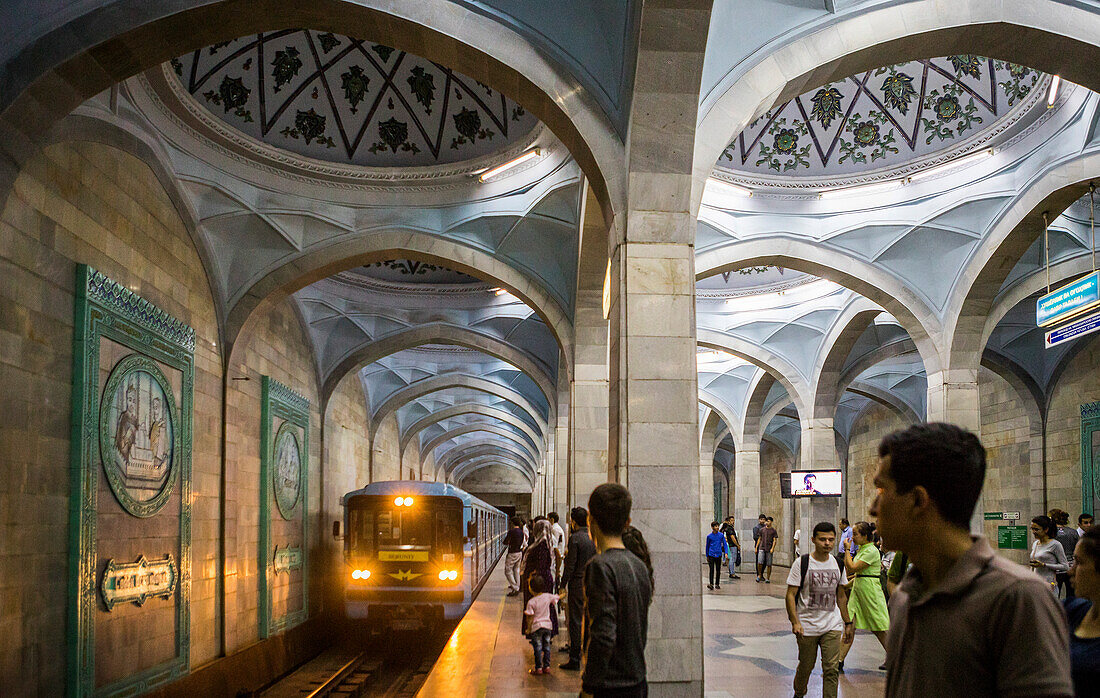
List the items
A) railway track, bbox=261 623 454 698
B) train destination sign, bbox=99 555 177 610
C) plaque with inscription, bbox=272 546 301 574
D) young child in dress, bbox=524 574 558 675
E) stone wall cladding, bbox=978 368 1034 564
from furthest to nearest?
stone wall cladding, bbox=978 368 1034 564, plaque with inscription, bbox=272 546 301 574, railway track, bbox=261 623 454 698, train destination sign, bbox=99 555 177 610, young child in dress, bbox=524 574 558 675

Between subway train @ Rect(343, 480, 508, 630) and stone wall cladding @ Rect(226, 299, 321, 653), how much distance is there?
136cm

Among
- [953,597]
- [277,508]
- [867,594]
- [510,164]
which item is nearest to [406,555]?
[277,508]

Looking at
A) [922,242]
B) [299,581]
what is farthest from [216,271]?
[922,242]

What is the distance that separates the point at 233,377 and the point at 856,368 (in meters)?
12.7

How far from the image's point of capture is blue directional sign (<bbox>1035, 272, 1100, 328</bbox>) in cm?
883

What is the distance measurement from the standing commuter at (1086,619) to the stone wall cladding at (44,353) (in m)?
6.67

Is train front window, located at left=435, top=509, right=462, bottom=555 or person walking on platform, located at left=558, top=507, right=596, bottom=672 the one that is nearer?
person walking on platform, located at left=558, top=507, right=596, bottom=672

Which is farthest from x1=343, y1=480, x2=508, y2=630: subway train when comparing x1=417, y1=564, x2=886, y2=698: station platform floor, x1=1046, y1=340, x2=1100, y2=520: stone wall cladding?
x1=1046, y1=340, x2=1100, y2=520: stone wall cladding

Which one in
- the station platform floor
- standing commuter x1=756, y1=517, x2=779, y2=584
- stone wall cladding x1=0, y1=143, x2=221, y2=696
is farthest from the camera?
standing commuter x1=756, y1=517, x2=779, y2=584

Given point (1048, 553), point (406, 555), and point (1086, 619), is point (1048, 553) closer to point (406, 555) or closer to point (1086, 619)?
point (1086, 619)

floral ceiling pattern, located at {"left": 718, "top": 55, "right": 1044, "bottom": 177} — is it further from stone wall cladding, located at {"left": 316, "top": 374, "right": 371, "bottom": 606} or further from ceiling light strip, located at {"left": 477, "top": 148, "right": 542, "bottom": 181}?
stone wall cladding, located at {"left": 316, "top": 374, "right": 371, "bottom": 606}

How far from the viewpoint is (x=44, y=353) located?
23.0ft

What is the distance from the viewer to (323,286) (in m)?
16.1

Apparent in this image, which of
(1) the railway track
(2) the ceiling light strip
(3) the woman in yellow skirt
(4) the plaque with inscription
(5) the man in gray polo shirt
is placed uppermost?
(2) the ceiling light strip
